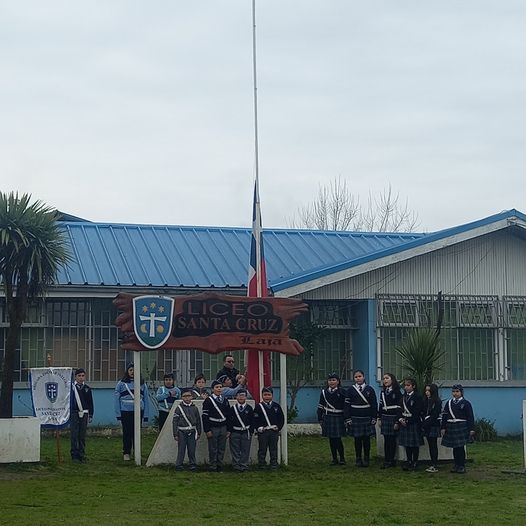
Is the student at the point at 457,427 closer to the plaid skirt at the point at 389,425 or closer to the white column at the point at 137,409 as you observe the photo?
the plaid skirt at the point at 389,425

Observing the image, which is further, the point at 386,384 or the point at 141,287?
the point at 141,287

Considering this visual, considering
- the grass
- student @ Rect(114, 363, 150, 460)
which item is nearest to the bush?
the grass

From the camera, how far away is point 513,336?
22.8 m

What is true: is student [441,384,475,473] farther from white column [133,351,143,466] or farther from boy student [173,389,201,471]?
white column [133,351,143,466]

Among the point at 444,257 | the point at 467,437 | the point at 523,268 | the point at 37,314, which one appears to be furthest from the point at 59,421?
the point at 523,268

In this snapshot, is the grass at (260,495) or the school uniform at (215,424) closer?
the grass at (260,495)

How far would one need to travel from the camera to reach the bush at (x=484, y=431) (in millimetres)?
21125

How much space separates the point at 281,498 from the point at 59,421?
503cm

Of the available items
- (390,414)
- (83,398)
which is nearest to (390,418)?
(390,414)

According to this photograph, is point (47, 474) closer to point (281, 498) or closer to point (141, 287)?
point (281, 498)

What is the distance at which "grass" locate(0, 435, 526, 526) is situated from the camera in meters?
11.5

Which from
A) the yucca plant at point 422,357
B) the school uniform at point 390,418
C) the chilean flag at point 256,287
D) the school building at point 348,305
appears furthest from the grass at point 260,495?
the school building at point 348,305

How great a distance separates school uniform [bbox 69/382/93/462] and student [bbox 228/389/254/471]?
8.00 feet

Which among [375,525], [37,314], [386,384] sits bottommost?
[375,525]
